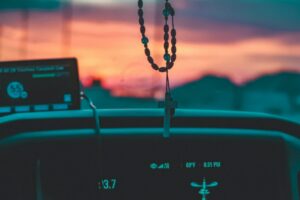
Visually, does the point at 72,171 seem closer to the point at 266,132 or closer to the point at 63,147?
the point at 63,147

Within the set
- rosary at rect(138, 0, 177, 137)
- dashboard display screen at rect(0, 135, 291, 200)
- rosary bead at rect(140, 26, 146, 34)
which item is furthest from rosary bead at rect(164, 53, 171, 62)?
dashboard display screen at rect(0, 135, 291, 200)

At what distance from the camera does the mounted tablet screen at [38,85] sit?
2.53m

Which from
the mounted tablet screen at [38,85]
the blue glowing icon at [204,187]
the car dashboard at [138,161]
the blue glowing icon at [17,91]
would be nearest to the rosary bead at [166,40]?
the car dashboard at [138,161]

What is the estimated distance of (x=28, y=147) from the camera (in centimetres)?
196

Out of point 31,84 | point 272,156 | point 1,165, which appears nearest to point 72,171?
point 1,165

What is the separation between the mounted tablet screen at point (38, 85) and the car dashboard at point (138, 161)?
0.47 metres

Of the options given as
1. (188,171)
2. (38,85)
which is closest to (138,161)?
(188,171)

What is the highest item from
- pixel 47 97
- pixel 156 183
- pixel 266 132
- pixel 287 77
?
pixel 287 77

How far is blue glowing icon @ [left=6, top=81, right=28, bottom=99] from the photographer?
2.58m

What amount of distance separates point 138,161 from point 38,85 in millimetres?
745

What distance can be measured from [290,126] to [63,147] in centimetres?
65

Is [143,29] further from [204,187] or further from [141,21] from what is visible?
[204,187]

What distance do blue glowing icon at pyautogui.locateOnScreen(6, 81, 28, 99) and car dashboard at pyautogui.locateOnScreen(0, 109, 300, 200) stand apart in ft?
1.76

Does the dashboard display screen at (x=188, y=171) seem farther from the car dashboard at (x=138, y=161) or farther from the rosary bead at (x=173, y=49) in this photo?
the rosary bead at (x=173, y=49)
